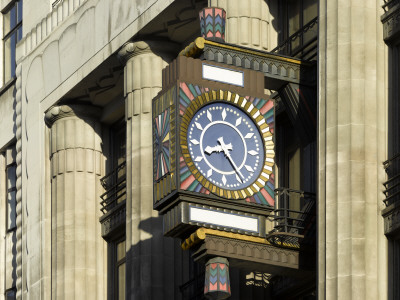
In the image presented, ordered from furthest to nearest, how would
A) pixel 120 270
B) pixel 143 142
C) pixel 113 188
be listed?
pixel 113 188, pixel 120 270, pixel 143 142

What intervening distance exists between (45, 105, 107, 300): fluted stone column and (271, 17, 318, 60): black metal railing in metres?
9.46

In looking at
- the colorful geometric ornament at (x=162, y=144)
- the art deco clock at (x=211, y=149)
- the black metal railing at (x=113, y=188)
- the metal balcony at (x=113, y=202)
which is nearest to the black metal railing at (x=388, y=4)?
the art deco clock at (x=211, y=149)

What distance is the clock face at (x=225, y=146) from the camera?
35.8 metres

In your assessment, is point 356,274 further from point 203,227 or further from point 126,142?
point 126,142

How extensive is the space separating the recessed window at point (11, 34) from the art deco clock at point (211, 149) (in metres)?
18.8

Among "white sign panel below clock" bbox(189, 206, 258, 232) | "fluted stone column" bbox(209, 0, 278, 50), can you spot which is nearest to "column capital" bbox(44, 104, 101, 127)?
"fluted stone column" bbox(209, 0, 278, 50)

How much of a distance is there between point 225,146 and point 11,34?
69.0 feet

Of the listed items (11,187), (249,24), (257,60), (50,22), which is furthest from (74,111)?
(257,60)

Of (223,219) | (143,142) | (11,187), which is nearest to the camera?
(223,219)

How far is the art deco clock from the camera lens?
35594 mm

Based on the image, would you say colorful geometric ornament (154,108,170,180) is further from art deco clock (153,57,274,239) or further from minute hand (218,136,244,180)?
minute hand (218,136,244,180)

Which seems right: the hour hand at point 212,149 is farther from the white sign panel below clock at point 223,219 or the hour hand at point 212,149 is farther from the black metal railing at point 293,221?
the black metal railing at point 293,221

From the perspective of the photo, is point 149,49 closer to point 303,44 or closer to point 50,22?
point 50,22

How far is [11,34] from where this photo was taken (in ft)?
183
